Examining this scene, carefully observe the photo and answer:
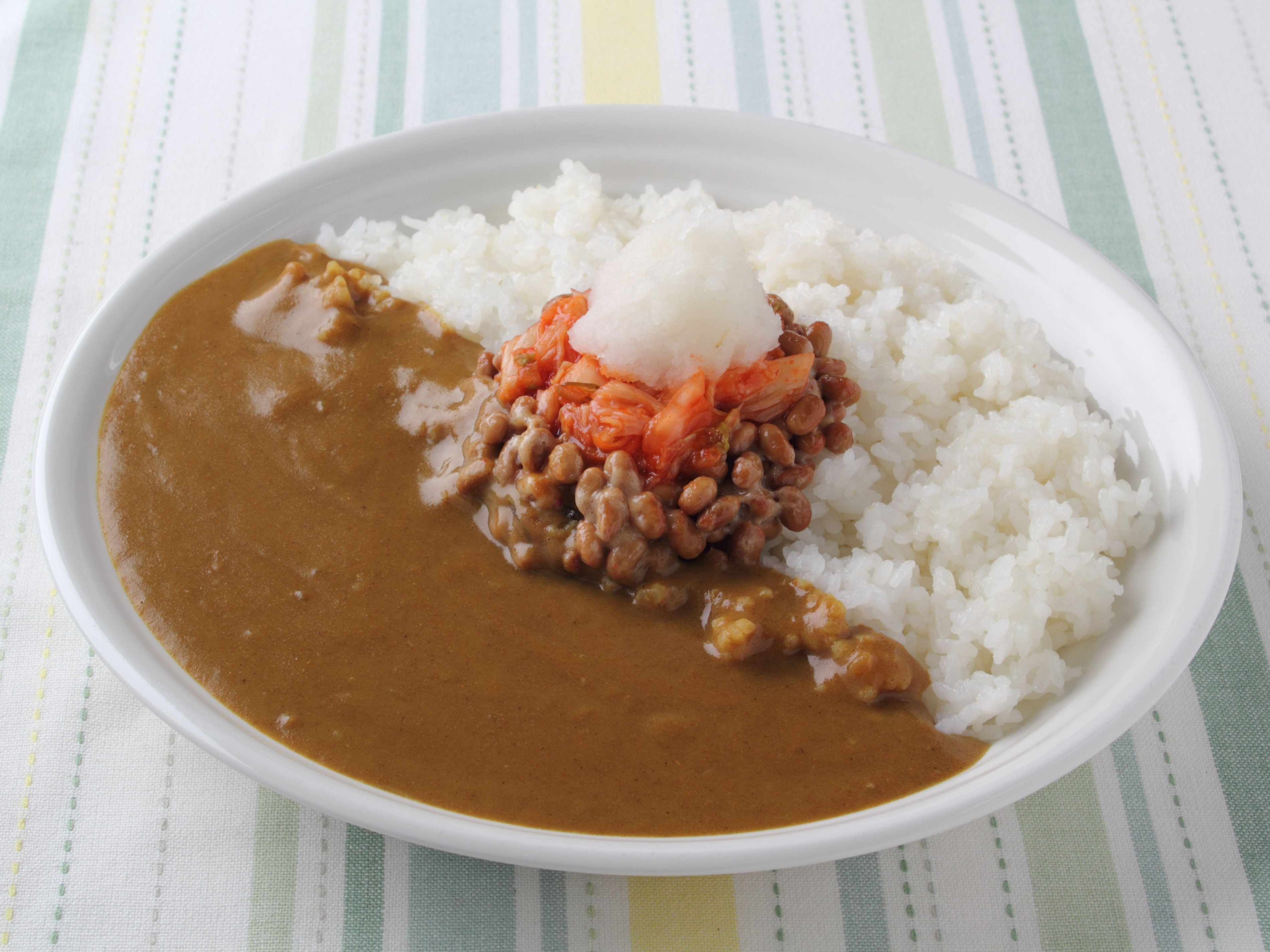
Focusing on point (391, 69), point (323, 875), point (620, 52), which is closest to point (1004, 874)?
point (323, 875)

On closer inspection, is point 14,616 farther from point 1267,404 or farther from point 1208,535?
point 1267,404

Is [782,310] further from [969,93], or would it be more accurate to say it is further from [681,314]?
[969,93]

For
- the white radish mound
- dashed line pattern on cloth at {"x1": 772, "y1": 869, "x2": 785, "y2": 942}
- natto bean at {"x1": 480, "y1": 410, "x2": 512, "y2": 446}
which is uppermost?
the white radish mound

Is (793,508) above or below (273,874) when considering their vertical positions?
above

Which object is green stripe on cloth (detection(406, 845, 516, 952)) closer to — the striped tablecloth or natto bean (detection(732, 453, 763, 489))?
the striped tablecloth

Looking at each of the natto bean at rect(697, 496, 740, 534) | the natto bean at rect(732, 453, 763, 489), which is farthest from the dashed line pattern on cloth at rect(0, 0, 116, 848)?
the natto bean at rect(732, 453, 763, 489)

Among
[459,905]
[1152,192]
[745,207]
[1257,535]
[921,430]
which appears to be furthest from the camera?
[1152,192]
